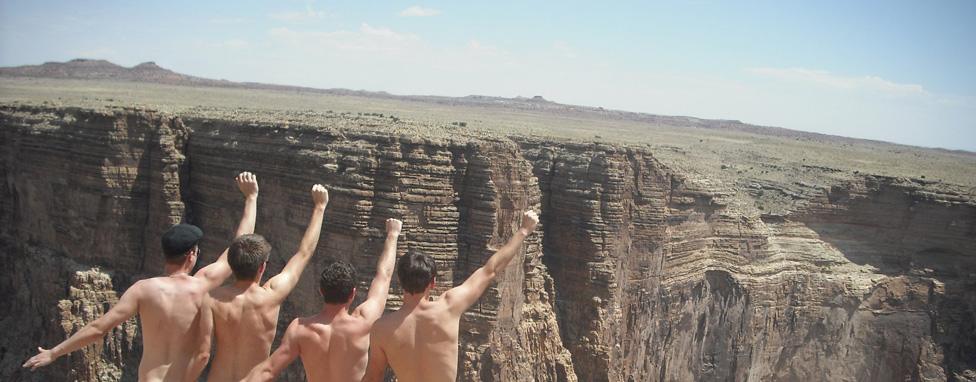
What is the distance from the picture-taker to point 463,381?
18.4m

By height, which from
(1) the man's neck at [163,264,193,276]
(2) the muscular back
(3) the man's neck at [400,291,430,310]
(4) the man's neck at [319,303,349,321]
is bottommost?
(2) the muscular back

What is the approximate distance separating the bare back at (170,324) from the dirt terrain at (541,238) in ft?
→ 31.7

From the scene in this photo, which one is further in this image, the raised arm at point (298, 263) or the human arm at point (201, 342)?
the raised arm at point (298, 263)

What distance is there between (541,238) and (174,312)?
14.7 metres

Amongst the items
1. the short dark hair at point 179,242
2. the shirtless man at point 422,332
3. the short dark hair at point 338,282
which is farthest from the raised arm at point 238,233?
the shirtless man at point 422,332

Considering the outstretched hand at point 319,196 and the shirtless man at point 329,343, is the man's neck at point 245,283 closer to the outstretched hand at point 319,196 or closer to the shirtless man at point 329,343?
the shirtless man at point 329,343

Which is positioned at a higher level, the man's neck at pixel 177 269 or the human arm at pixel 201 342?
the man's neck at pixel 177 269

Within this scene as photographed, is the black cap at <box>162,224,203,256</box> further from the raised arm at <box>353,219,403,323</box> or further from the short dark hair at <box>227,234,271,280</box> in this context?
the raised arm at <box>353,219,403,323</box>

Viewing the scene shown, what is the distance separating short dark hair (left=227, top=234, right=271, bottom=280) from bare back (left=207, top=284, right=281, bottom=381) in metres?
0.27

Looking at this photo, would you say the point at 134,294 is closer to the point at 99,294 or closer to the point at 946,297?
the point at 99,294

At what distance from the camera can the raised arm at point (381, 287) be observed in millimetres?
7621

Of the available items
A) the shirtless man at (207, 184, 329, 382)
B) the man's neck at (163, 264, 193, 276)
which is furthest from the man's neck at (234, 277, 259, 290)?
the man's neck at (163, 264, 193, 276)

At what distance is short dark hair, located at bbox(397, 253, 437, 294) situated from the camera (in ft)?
24.1

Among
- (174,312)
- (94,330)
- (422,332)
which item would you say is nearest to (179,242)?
(174,312)
